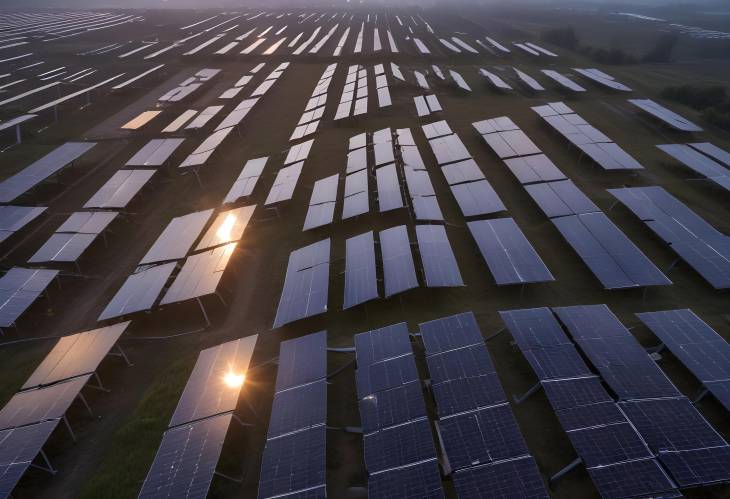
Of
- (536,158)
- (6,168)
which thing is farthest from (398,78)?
Result: (6,168)

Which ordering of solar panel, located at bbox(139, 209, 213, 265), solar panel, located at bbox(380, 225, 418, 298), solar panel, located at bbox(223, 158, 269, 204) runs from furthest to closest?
1. solar panel, located at bbox(223, 158, 269, 204)
2. solar panel, located at bbox(139, 209, 213, 265)
3. solar panel, located at bbox(380, 225, 418, 298)

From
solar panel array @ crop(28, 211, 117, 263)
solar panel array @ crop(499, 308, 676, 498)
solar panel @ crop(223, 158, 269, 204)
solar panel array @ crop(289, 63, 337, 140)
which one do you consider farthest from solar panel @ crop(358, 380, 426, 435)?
solar panel array @ crop(289, 63, 337, 140)

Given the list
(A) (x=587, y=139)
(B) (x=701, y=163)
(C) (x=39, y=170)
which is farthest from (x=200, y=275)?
(B) (x=701, y=163)

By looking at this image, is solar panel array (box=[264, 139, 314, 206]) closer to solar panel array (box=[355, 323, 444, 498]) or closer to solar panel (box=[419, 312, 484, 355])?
solar panel array (box=[355, 323, 444, 498])

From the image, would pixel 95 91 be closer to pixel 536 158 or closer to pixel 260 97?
pixel 260 97

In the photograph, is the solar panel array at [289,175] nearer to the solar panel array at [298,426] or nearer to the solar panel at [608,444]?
the solar panel array at [298,426]

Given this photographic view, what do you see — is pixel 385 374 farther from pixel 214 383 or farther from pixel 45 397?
pixel 45 397
